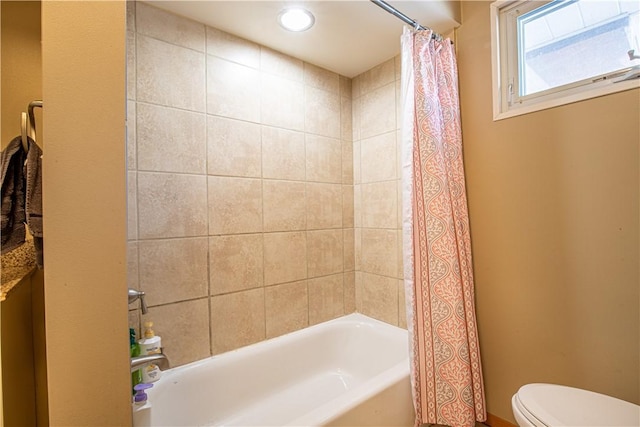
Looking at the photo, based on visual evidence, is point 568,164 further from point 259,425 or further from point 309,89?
point 259,425

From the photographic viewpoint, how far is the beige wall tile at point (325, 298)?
2004 mm

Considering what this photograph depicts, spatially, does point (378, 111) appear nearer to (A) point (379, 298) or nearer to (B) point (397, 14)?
(B) point (397, 14)

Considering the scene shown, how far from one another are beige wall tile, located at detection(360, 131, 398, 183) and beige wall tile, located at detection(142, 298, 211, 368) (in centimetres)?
137

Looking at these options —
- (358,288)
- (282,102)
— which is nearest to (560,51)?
(282,102)

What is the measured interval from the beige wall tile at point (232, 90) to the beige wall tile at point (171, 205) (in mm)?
428

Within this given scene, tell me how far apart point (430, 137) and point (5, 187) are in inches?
61.6

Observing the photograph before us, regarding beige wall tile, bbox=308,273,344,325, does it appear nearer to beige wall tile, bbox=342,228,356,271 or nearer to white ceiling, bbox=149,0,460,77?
beige wall tile, bbox=342,228,356,271

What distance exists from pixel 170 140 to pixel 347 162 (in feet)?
4.00

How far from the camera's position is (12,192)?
0.80 m

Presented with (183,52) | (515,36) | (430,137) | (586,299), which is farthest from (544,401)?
(183,52)

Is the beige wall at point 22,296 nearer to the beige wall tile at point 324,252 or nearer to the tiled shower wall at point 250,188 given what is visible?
the tiled shower wall at point 250,188

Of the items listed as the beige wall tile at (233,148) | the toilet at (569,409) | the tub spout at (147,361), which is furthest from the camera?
the beige wall tile at (233,148)

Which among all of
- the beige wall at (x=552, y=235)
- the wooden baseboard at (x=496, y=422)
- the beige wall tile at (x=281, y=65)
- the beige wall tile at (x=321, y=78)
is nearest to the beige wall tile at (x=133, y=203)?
the beige wall tile at (x=281, y=65)

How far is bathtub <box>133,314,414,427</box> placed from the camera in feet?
4.13
